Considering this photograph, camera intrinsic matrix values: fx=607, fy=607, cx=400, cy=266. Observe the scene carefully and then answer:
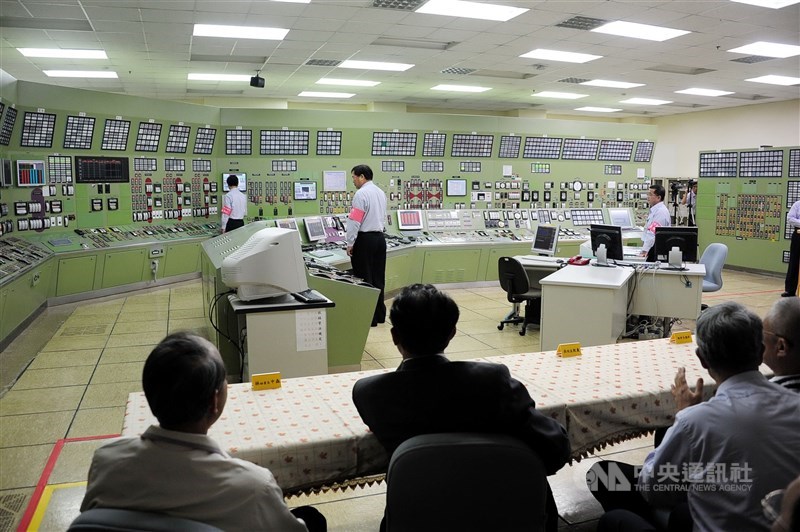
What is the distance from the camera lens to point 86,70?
1009cm

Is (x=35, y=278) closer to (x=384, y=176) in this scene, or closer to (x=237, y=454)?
(x=384, y=176)

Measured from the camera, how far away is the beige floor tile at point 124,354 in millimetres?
5477

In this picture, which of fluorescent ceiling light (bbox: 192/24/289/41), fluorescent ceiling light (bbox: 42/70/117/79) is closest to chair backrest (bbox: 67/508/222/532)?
fluorescent ceiling light (bbox: 192/24/289/41)

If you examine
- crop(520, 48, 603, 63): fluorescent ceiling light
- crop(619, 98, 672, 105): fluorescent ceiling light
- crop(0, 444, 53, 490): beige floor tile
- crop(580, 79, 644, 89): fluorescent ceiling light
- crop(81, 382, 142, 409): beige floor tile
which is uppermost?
crop(619, 98, 672, 105): fluorescent ceiling light

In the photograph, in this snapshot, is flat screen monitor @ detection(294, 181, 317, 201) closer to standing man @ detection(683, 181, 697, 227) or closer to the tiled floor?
the tiled floor

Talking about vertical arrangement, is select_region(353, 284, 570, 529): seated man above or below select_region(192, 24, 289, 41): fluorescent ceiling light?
below

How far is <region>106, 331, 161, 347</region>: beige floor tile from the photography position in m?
5.98

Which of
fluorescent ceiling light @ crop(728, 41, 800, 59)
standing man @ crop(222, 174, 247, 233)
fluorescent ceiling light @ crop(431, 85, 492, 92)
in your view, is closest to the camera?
fluorescent ceiling light @ crop(728, 41, 800, 59)

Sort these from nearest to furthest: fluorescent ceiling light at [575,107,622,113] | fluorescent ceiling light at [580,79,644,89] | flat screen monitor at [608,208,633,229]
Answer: flat screen monitor at [608,208,633,229]
fluorescent ceiling light at [580,79,644,89]
fluorescent ceiling light at [575,107,622,113]

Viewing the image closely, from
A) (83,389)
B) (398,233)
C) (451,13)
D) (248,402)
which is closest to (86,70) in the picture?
(398,233)

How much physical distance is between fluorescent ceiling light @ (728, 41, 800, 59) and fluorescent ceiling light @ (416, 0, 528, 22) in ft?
12.6

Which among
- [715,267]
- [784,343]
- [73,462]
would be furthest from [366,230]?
[784,343]

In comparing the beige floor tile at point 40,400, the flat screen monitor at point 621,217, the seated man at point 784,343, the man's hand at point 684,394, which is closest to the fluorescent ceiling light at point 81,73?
the beige floor tile at point 40,400

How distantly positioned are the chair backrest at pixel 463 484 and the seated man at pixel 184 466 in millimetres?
271
